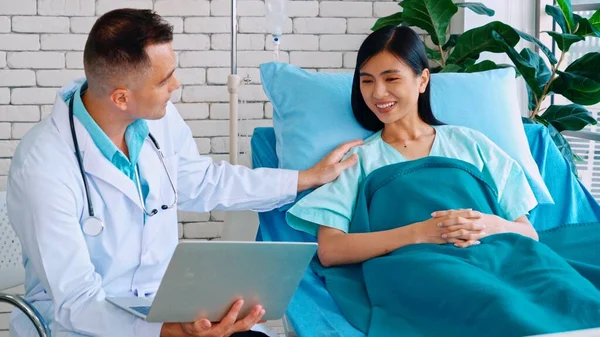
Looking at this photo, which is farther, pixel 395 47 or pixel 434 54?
pixel 434 54

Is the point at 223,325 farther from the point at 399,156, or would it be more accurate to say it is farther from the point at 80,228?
the point at 399,156

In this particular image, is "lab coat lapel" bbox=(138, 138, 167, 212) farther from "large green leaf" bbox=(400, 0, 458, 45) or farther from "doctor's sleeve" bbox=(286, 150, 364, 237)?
"large green leaf" bbox=(400, 0, 458, 45)

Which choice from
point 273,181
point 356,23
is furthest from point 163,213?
point 356,23

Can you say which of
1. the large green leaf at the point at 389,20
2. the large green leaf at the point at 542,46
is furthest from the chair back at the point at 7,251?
the large green leaf at the point at 542,46

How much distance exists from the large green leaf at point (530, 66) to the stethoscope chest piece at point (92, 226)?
1974 millimetres

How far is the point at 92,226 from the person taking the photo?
1.85 meters

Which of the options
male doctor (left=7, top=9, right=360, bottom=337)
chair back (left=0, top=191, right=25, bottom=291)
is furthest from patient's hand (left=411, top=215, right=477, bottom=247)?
chair back (left=0, top=191, right=25, bottom=291)

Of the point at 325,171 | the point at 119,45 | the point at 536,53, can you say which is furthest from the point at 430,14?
the point at 119,45

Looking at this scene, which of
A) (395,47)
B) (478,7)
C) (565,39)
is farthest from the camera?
(478,7)

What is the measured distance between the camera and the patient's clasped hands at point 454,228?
213 cm

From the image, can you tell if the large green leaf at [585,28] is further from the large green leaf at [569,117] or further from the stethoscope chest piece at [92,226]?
the stethoscope chest piece at [92,226]

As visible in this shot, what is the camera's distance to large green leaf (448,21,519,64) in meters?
3.38

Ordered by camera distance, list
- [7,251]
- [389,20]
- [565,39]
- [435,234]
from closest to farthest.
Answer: [435,234] → [7,251] → [565,39] → [389,20]

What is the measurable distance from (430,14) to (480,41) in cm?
23
